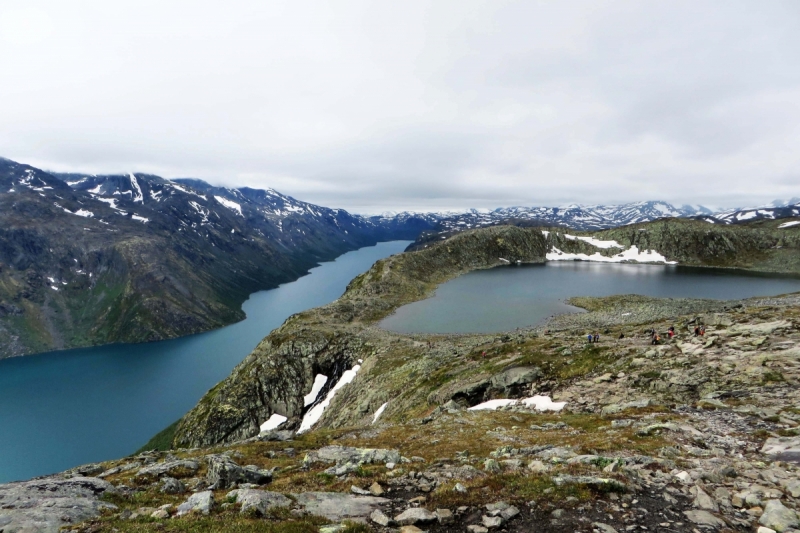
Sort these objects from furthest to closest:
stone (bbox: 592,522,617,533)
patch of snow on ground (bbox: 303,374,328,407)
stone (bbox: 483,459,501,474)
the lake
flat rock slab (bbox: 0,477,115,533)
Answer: the lake
patch of snow on ground (bbox: 303,374,328,407)
stone (bbox: 483,459,501,474)
flat rock slab (bbox: 0,477,115,533)
stone (bbox: 592,522,617,533)

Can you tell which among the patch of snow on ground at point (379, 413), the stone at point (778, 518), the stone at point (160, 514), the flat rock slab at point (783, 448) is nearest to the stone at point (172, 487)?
the stone at point (160, 514)

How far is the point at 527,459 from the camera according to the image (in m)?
14.6

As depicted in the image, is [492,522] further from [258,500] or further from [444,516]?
[258,500]

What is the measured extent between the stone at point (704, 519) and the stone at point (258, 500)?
11296 millimetres

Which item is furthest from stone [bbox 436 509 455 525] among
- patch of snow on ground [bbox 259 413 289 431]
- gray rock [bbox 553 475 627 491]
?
patch of snow on ground [bbox 259 413 289 431]

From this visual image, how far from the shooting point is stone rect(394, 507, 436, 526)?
9.51 metres

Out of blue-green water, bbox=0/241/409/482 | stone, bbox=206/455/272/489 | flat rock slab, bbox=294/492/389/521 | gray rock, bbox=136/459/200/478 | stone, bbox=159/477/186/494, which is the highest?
flat rock slab, bbox=294/492/389/521

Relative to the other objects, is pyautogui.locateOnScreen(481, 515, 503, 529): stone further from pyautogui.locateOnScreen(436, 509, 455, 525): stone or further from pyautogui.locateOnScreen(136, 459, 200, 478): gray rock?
pyautogui.locateOnScreen(136, 459, 200, 478): gray rock

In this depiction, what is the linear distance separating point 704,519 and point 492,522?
5.20 metres

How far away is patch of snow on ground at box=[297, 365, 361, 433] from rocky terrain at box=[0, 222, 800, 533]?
12.3 meters

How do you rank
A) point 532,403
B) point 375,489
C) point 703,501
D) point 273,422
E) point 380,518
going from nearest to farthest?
point 703,501
point 380,518
point 375,489
point 532,403
point 273,422

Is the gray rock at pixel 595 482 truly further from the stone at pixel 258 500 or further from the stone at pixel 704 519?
the stone at pixel 258 500

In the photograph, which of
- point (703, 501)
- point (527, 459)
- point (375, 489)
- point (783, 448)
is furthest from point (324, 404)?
point (703, 501)

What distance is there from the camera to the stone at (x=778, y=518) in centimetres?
804
